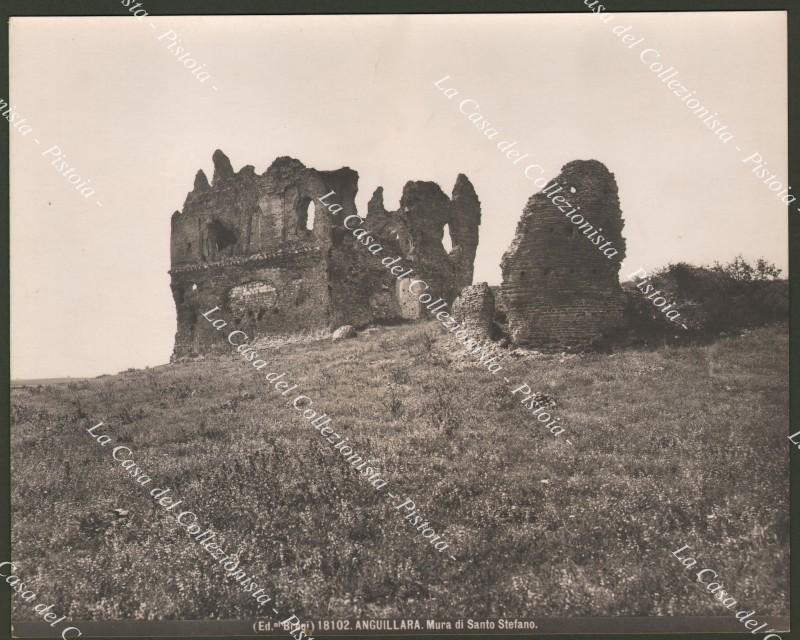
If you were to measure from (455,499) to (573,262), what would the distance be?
7.05m

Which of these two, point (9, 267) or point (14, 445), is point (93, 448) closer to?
point (14, 445)

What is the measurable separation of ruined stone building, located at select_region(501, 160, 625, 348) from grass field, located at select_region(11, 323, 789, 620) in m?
1.12

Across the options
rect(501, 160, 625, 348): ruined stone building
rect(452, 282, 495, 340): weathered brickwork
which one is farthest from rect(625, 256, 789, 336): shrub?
rect(452, 282, 495, 340): weathered brickwork

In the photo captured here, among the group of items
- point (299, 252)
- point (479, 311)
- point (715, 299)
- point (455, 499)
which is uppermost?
point (299, 252)

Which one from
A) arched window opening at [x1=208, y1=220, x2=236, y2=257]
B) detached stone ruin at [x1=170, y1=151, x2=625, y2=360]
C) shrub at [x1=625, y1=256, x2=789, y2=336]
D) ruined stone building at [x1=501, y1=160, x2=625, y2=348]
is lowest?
shrub at [x1=625, y1=256, x2=789, y2=336]

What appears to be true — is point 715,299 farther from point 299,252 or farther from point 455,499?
point 299,252

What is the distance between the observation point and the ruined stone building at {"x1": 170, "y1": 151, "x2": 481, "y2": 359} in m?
23.0

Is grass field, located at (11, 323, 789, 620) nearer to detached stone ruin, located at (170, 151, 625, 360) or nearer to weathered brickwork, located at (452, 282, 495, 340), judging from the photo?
weathered brickwork, located at (452, 282, 495, 340)

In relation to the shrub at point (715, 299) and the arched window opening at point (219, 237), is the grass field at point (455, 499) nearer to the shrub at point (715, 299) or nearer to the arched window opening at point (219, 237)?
the shrub at point (715, 299)

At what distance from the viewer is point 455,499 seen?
8.08 metres

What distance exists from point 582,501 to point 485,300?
287 inches

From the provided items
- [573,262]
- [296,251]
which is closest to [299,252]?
[296,251]

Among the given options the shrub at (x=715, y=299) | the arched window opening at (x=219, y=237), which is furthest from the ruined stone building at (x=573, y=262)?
the arched window opening at (x=219, y=237)

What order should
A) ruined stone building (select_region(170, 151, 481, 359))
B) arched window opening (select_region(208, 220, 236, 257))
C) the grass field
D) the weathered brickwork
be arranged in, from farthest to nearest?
arched window opening (select_region(208, 220, 236, 257)) → ruined stone building (select_region(170, 151, 481, 359)) → the weathered brickwork → the grass field
